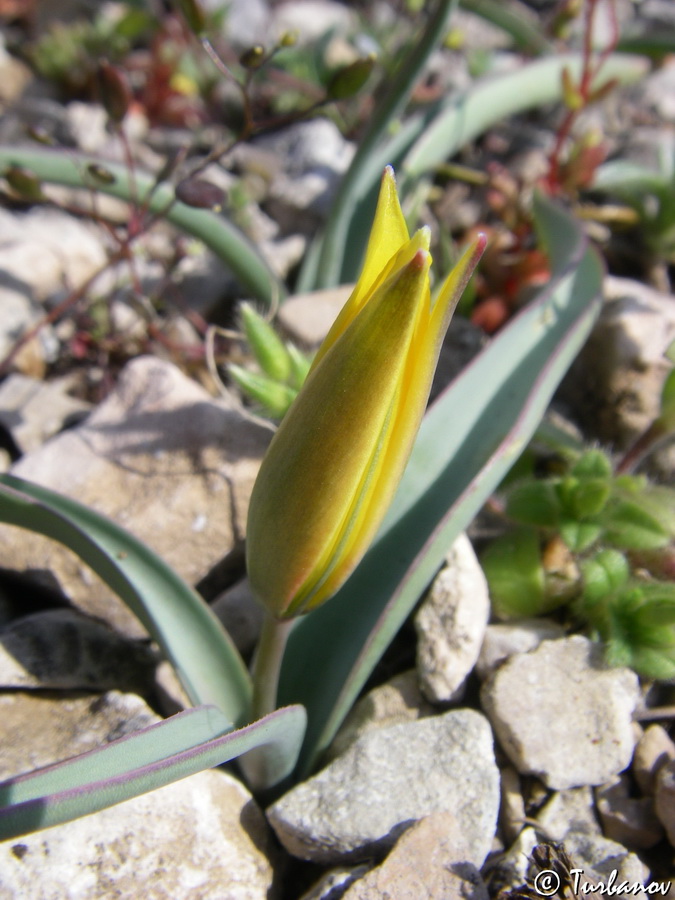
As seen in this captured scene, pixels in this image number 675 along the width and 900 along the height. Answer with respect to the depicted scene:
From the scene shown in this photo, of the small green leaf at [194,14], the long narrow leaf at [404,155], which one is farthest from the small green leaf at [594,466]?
the small green leaf at [194,14]

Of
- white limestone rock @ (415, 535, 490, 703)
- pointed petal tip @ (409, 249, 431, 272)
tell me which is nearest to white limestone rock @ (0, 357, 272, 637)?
white limestone rock @ (415, 535, 490, 703)

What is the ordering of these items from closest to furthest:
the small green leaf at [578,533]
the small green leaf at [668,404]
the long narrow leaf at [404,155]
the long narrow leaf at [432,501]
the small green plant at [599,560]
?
1. the long narrow leaf at [432,501]
2. the small green plant at [599,560]
3. the small green leaf at [578,533]
4. the small green leaf at [668,404]
5. the long narrow leaf at [404,155]

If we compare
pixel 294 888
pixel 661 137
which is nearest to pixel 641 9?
pixel 661 137

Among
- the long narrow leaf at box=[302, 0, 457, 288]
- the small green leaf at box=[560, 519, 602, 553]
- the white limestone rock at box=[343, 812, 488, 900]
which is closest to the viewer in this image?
the white limestone rock at box=[343, 812, 488, 900]

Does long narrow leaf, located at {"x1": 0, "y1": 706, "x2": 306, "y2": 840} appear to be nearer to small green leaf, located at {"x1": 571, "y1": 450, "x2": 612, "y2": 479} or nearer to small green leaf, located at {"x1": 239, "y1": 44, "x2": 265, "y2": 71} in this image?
small green leaf, located at {"x1": 571, "y1": 450, "x2": 612, "y2": 479}

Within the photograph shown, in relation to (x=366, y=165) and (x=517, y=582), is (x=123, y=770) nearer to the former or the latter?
(x=517, y=582)

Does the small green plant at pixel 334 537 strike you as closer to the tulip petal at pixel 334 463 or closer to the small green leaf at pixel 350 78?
the tulip petal at pixel 334 463

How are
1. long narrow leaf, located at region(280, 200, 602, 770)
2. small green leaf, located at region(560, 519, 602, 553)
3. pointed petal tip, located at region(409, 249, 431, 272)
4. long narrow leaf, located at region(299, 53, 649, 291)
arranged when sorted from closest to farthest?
pointed petal tip, located at region(409, 249, 431, 272)
long narrow leaf, located at region(280, 200, 602, 770)
small green leaf, located at region(560, 519, 602, 553)
long narrow leaf, located at region(299, 53, 649, 291)
